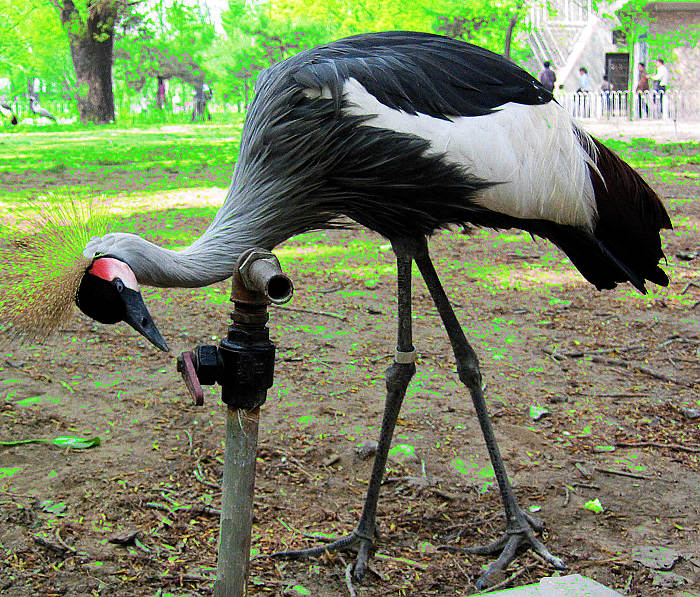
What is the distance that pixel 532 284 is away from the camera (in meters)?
5.68

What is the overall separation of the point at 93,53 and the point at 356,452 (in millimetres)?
20747

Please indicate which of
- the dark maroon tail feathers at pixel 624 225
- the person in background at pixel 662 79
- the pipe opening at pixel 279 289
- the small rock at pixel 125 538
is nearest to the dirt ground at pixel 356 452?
the small rock at pixel 125 538

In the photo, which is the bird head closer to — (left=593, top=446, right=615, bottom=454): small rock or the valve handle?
the valve handle

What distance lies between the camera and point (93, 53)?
21.6 metres

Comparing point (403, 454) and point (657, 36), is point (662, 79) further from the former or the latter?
point (403, 454)

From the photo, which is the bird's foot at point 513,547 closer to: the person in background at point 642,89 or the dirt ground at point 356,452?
the dirt ground at point 356,452

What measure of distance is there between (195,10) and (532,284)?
19.3m

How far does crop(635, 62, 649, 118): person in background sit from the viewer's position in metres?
18.7

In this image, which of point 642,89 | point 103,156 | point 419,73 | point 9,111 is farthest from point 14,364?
point 642,89

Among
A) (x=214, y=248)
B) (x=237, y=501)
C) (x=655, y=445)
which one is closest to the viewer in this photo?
(x=237, y=501)

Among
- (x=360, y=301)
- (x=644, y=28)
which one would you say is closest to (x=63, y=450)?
(x=360, y=301)

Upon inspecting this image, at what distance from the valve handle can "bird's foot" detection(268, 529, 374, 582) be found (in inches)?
42.6

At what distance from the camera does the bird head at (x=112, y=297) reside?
6.61 feet

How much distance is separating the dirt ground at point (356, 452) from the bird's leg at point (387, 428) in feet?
0.16
